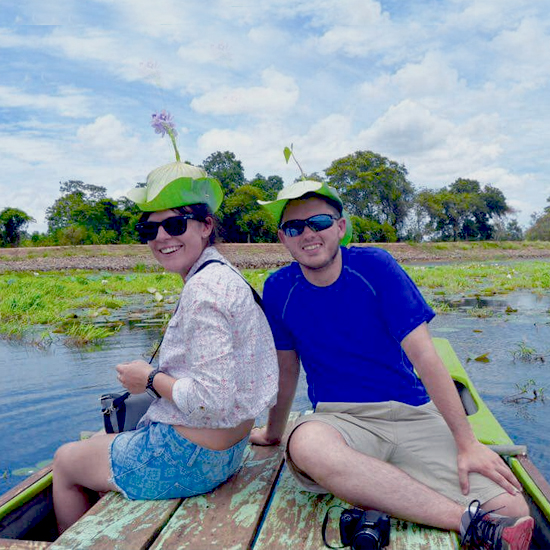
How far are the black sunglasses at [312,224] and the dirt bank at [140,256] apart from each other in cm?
1530

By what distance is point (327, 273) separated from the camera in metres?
1.90

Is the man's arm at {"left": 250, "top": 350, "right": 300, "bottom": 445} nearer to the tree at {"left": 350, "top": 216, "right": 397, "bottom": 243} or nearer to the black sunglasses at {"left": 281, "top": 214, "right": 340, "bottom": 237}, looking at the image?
the black sunglasses at {"left": 281, "top": 214, "right": 340, "bottom": 237}

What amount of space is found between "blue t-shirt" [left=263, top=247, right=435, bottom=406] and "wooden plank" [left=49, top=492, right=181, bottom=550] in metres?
0.66

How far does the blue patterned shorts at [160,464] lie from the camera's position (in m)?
1.70

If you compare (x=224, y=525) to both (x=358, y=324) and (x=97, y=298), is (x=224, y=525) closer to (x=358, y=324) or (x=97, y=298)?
(x=358, y=324)

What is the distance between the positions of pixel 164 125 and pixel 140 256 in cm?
2154

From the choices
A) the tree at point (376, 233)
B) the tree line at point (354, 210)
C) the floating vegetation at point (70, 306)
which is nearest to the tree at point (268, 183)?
the tree line at point (354, 210)

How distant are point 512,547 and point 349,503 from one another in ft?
1.49

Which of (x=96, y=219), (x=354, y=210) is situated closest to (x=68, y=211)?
(x=96, y=219)

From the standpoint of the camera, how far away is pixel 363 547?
1445 mm

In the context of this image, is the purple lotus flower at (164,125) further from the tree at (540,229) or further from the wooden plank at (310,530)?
the tree at (540,229)

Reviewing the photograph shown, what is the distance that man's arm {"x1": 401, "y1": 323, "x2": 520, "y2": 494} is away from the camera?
5.60 ft

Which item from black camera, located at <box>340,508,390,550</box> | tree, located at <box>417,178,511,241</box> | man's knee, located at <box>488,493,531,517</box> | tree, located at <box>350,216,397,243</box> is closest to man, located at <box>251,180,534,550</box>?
man's knee, located at <box>488,493,531,517</box>

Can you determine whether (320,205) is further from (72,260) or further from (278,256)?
(278,256)
